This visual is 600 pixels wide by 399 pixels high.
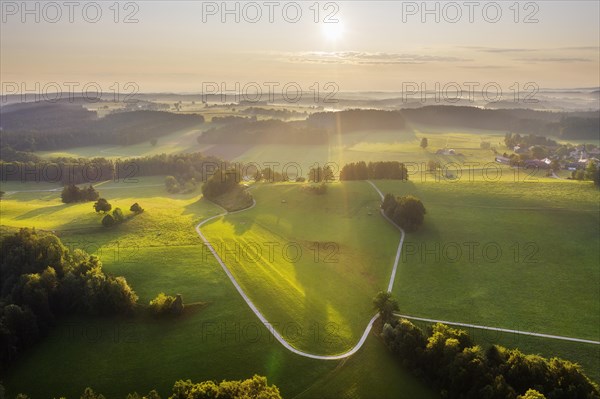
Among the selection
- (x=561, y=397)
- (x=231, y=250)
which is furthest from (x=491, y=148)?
(x=561, y=397)

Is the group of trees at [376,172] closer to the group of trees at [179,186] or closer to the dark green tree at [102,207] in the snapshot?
the group of trees at [179,186]

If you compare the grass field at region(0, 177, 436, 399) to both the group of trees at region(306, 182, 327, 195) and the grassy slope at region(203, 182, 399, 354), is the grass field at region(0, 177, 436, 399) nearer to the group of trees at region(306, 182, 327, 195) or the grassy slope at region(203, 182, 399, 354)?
the grassy slope at region(203, 182, 399, 354)

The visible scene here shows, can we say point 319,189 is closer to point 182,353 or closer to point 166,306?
point 166,306

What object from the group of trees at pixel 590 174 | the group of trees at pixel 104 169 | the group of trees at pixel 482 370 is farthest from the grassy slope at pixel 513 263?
the group of trees at pixel 104 169

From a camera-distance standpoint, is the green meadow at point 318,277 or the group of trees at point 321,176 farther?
the group of trees at point 321,176

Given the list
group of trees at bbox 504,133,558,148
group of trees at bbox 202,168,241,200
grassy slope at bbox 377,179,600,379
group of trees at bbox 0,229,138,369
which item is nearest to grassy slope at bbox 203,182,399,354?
grassy slope at bbox 377,179,600,379
